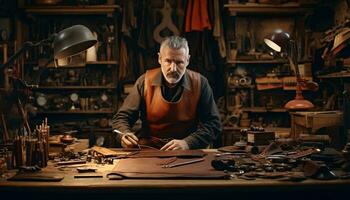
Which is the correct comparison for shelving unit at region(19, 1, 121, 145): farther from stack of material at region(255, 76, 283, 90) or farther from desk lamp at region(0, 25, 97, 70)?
desk lamp at region(0, 25, 97, 70)

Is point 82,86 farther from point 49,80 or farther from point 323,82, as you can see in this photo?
point 323,82

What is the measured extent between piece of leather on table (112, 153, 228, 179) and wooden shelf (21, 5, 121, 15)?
3849mm

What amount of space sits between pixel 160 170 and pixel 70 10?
14.2 ft

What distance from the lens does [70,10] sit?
6.26m

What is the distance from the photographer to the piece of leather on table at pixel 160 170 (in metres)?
2.37

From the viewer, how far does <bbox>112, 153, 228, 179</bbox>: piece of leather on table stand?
93.2 inches

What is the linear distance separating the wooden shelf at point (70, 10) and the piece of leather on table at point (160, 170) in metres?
3.85

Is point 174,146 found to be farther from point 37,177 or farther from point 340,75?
point 340,75

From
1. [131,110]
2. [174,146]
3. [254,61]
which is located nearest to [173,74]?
[131,110]

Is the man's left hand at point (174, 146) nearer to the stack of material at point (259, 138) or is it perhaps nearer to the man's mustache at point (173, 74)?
the stack of material at point (259, 138)

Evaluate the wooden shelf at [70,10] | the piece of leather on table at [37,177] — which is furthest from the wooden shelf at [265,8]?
the piece of leather on table at [37,177]

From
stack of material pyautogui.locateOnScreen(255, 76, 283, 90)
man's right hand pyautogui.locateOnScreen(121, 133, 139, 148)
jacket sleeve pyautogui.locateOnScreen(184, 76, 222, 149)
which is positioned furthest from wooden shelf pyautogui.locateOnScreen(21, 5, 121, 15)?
man's right hand pyautogui.locateOnScreen(121, 133, 139, 148)

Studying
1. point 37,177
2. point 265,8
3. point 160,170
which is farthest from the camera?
point 265,8

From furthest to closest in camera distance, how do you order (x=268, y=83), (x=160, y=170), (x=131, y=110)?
(x=268, y=83) < (x=131, y=110) < (x=160, y=170)
